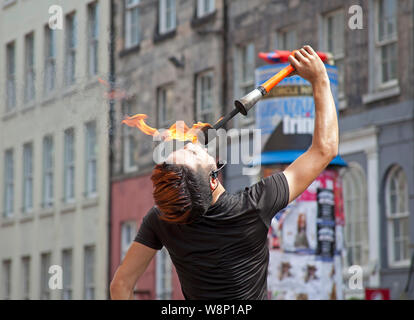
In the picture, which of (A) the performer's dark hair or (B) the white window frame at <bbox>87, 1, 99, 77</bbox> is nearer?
(A) the performer's dark hair

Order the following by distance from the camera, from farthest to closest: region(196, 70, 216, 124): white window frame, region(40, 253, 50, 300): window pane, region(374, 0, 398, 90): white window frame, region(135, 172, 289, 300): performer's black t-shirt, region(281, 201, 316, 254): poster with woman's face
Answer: region(40, 253, 50, 300): window pane
region(196, 70, 216, 124): white window frame
region(374, 0, 398, 90): white window frame
region(281, 201, 316, 254): poster with woman's face
region(135, 172, 289, 300): performer's black t-shirt

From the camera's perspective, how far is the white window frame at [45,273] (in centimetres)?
3475

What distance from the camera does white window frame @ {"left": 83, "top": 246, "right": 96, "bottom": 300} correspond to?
31.9m

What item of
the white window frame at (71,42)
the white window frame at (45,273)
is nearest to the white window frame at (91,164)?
the white window frame at (71,42)

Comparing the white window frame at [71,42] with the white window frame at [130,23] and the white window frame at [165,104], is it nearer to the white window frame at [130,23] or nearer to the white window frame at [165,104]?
the white window frame at [130,23]

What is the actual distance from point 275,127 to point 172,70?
15.6 meters

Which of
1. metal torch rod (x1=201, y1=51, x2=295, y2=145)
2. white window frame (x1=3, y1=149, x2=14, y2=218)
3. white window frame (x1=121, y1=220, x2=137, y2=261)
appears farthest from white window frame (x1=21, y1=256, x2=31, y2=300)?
metal torch rod (x1=201, y1=51, x2=295, y2=145)

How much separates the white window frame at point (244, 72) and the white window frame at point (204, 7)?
1766mm

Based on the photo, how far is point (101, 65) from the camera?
24516 mm

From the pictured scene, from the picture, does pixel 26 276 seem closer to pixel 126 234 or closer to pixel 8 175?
pixel 8 175

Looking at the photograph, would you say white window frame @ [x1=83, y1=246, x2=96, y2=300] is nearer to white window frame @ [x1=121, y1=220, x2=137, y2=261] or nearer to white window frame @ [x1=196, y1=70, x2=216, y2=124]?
white window frame @ [x1=121, y1=220, x2=137, y2=261]

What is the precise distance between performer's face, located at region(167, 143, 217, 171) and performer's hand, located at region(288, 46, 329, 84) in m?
0.51

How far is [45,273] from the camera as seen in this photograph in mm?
35500

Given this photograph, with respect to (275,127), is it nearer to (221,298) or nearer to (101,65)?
(221,298)
